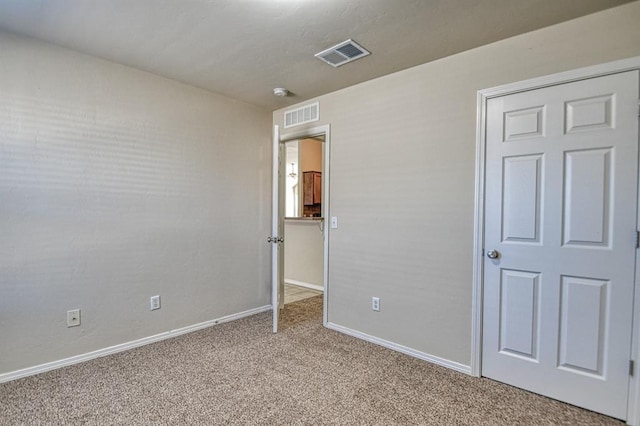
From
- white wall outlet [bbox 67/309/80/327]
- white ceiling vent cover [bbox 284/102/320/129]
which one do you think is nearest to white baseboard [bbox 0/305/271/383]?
white wall outlet [bbox 67/309/80/327]

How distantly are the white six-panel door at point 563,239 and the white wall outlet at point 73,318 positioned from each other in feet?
10.4

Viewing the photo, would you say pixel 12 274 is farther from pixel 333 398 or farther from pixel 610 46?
pixel 610 46

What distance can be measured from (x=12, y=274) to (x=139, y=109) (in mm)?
1600

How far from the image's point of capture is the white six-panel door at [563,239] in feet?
6.18

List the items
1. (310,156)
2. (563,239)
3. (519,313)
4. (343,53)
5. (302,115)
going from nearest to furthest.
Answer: (563,239)
(519,313)
(343,53)
(302,115)
(310,156)

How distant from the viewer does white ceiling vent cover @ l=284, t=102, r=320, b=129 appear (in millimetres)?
3475

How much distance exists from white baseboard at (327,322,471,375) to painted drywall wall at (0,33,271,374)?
1253 millimetres

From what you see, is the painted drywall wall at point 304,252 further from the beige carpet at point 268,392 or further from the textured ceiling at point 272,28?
the textured ceiling at point 272,28

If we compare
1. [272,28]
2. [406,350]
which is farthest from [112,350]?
[272,28]

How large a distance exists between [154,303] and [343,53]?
2.76 metres

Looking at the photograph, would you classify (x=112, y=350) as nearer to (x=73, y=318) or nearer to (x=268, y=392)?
(x=73, y=318)

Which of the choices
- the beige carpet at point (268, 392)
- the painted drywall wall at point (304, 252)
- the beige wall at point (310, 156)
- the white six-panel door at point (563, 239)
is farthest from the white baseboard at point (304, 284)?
the white six-panel door at point (563, 239)

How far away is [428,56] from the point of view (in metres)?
2.52

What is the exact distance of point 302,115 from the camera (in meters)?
3.61
